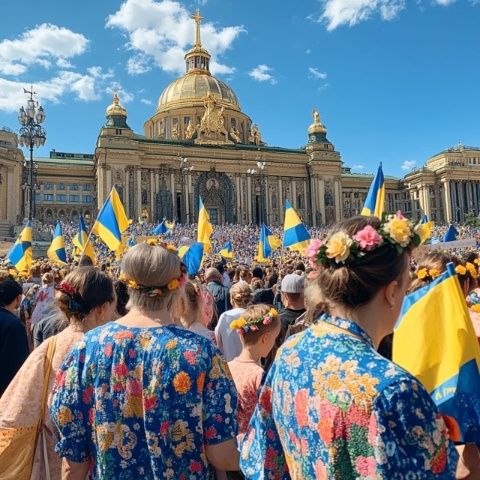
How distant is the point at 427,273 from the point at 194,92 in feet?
224

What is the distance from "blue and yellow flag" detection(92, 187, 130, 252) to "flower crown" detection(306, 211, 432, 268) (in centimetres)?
944

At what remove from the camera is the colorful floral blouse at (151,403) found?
Answer: 2.48 metres

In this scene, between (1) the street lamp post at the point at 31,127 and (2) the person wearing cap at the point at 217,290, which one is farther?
(1) the street lamp post at the point at 31,127

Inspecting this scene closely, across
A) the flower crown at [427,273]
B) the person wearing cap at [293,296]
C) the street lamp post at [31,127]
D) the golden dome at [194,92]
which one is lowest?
the person wearing cap at [293,296]

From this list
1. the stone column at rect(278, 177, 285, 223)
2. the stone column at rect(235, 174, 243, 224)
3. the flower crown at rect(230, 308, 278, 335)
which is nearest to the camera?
the flower crown at rect(230, 308, 278, 335)

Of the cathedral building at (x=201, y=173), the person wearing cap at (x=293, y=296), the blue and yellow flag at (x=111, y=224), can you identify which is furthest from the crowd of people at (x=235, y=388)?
the cathedral building at (x=201, y=173)

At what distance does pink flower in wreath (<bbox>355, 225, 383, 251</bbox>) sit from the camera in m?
1.93

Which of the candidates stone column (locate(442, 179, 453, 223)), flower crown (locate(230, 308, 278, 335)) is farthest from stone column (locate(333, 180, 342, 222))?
flower crown (locate(230, 308, 278, 335))

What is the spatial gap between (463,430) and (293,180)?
61407 mm

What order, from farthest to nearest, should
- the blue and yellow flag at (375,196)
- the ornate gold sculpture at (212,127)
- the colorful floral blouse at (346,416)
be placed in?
the ornate gold sculpture at (212,127) < the blue and yellow flag at (375,196) < the colorful floral blouse at (346,416)

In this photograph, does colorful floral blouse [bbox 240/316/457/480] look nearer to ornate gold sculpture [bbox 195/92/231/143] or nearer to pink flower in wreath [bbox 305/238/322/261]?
pink flower in wreath [bbox 305/238/322/261]

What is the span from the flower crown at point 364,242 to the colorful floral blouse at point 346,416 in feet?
0.78

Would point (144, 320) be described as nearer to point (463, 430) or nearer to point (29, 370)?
point (29, 370)

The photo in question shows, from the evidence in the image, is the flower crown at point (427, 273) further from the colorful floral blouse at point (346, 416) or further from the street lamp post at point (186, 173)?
the street lamp post at point (186, 173)
